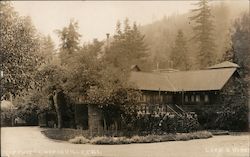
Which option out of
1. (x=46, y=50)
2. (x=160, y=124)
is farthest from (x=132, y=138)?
(x=46, y=50)

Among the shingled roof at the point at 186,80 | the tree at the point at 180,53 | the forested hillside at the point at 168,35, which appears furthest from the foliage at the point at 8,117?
the forested hillside at the point at 168,35

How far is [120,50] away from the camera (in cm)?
7838

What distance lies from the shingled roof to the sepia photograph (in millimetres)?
122

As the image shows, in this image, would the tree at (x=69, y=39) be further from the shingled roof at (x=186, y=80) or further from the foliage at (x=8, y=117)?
the shingled roof at (x=186, y=80)

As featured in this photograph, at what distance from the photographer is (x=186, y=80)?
47.1 meters

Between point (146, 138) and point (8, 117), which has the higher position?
point (8, 117)

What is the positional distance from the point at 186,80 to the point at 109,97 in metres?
15.3

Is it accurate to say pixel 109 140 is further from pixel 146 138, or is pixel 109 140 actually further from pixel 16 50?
pixel 16 50

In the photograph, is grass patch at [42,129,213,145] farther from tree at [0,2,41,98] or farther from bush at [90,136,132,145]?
tree at [0,2,41,98]

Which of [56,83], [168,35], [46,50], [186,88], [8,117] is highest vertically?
[168,35]

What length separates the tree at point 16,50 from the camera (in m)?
20.9

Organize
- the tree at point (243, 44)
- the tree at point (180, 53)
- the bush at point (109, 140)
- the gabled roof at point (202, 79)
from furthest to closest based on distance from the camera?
the tree at point (180, 53)
the gabled roof at point (202, 79)
the tree at point (243, 44)
the bush at point (109, 140)

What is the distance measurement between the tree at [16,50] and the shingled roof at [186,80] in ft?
65.6

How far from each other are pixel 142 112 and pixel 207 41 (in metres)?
36.9
